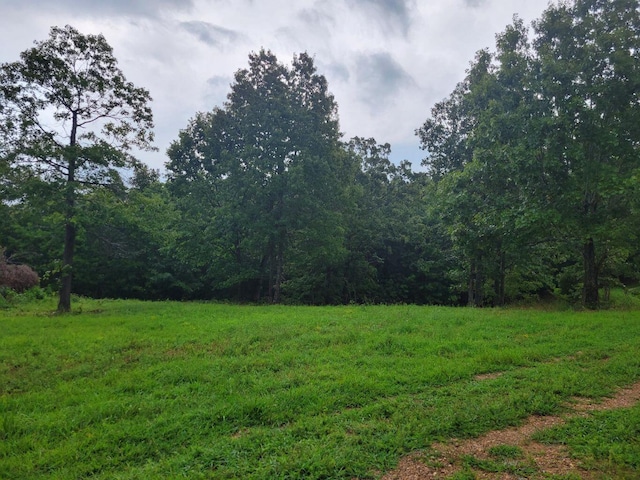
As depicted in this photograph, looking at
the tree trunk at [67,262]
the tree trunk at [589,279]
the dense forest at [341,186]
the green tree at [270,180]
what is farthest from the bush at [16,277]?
the tree trunk at [589,279]

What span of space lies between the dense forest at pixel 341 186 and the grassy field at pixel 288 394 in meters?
5.33

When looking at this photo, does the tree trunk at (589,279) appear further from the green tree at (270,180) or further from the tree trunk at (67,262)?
the tree trunk at (67,262)

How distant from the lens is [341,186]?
20.4 meters

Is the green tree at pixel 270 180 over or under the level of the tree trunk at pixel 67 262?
over

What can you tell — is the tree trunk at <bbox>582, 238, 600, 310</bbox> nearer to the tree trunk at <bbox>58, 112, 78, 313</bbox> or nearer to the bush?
the tree trunk at <bbox>58, 112, 78, 313</bbox>

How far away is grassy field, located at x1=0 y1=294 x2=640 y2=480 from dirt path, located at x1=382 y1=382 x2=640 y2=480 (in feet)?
0.51

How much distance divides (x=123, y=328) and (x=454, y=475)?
9.53 metres

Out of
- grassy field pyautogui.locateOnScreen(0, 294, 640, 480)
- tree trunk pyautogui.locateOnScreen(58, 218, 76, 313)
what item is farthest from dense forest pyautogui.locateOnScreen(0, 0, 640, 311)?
grassy field pyautogui.locateOnScreen(0, 294, 640, 480)

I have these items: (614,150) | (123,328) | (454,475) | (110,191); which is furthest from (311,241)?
(454,475)

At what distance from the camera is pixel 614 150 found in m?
11.9

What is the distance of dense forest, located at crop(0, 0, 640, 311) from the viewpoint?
12125 millimetres

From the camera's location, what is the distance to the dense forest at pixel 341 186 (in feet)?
39.8

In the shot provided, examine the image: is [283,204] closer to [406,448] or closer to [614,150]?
[614,150]

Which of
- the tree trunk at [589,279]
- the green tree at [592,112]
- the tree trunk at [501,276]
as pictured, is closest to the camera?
the green tree at [592,112]
